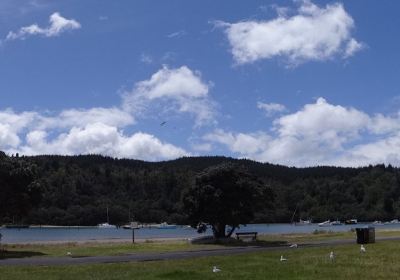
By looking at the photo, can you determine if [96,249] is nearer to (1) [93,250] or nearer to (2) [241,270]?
(1) [93,250]

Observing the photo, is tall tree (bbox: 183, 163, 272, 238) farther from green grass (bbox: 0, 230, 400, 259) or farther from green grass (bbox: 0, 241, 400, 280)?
green grass (bbox: 0, 241, 400, 280)

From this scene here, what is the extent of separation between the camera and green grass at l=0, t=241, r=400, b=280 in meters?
23.1

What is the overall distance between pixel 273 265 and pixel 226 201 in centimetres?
3090

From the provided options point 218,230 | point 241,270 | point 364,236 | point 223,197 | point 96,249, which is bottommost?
point 96,249

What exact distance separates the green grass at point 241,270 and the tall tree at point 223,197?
86.8 ft

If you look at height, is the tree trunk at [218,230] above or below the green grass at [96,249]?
above

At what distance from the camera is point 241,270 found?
2564cm

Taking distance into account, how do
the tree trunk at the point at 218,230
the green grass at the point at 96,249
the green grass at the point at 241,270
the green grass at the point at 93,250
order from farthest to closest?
the tree trunk at the point at 218,230
the green grass at the point at 96,249
the green grass at the point at 93,250
the green grass at the point at 241,270

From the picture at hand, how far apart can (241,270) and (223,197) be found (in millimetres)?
32738

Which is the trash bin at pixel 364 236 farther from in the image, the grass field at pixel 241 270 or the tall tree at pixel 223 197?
the tall tree at pixel 223 197

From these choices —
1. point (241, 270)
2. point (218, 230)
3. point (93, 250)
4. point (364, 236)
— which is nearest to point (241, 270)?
point (241, 270)

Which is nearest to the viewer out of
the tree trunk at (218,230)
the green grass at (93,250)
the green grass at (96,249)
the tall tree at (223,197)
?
the green grass at (93,250)

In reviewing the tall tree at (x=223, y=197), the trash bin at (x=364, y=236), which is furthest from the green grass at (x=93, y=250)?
the trash bin at (x=364, y=236)

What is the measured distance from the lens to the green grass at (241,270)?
23.1m
